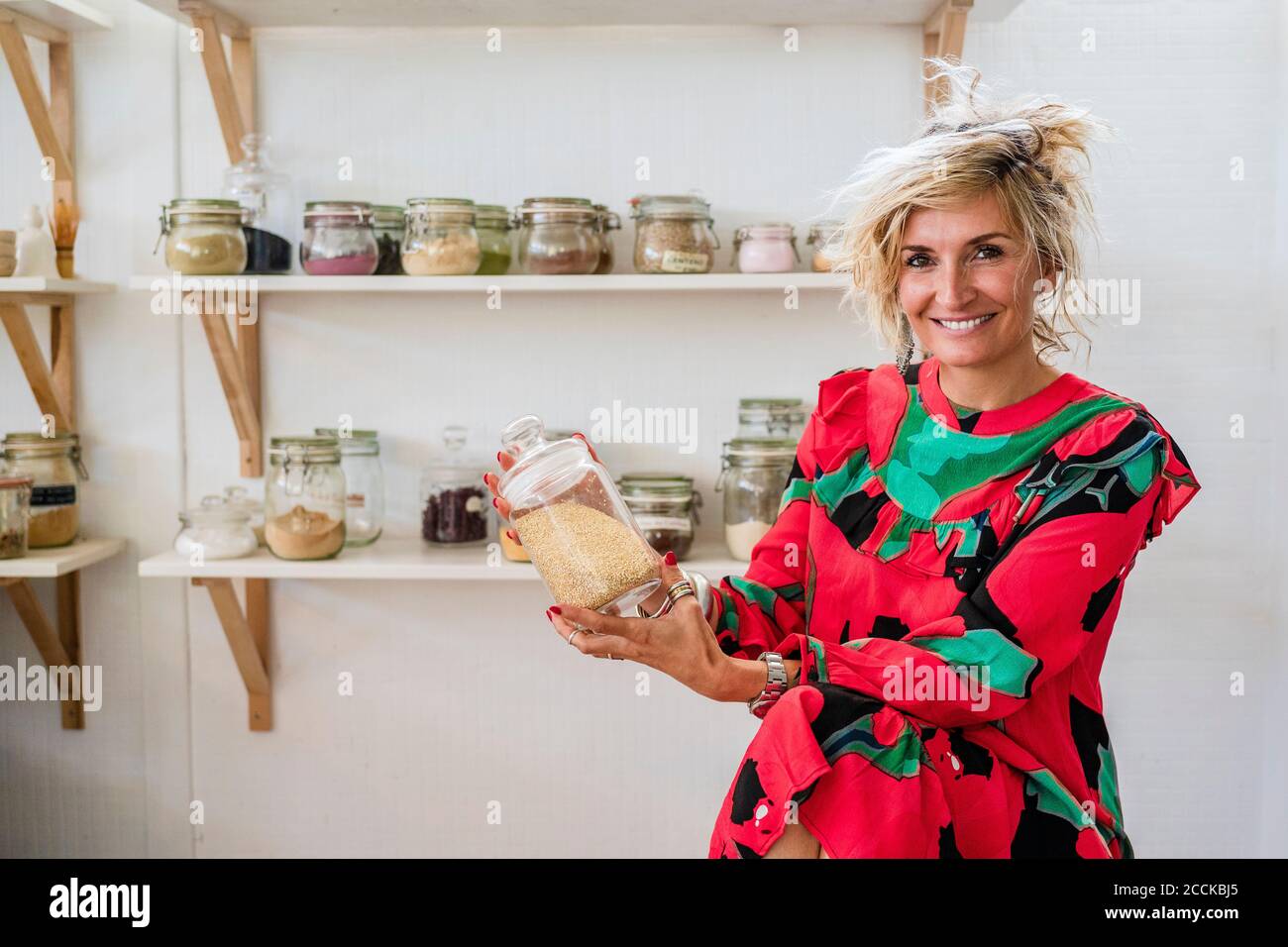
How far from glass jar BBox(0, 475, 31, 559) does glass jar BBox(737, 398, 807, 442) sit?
1044 mm

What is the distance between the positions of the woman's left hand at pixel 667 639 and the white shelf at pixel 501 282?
66 cm

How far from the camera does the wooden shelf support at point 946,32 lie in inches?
62.0

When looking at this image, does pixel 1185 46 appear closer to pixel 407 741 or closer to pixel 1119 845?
pixel 1119 845

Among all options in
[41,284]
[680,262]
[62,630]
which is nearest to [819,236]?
[680,262]

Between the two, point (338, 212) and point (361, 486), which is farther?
point (361, 486)

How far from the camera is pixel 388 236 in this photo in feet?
5.51

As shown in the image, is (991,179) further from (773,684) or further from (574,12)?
(574,12)

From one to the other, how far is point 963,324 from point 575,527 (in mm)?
403

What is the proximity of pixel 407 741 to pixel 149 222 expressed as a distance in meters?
0.90

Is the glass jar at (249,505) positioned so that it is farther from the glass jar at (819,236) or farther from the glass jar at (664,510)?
the glass jar at (819,236)

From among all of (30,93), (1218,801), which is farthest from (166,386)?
(1218,801)

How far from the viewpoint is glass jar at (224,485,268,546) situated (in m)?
1.67

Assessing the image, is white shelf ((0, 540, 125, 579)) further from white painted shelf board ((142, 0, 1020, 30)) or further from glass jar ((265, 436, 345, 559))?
white painted shelf board ((142, 0, 1020, 30))

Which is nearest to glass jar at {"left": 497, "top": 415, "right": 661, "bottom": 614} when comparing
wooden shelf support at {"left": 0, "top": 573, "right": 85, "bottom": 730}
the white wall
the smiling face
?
the smiling face
